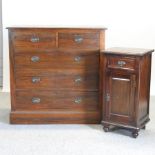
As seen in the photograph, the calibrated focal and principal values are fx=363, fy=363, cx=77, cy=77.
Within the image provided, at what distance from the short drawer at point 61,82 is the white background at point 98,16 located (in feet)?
3.97

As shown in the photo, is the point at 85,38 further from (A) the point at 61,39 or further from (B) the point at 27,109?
(B) the point at 27,109

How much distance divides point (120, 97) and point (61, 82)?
0.64m

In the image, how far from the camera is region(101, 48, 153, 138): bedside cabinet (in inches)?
131

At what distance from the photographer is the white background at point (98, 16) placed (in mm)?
4695

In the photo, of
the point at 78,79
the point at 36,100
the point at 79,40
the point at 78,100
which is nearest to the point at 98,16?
the point at 79,40

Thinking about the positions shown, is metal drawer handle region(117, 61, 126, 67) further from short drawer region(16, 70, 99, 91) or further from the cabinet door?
short drawer region(16, 70, 99, 91)

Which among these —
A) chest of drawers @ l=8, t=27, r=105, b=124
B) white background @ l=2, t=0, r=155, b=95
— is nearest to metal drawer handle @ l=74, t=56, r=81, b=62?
chest of drawers @ l=8, t=27, r=105, b=124

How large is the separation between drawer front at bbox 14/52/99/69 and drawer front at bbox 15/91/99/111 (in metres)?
0.28

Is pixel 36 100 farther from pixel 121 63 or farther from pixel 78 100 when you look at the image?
pixel 121 63

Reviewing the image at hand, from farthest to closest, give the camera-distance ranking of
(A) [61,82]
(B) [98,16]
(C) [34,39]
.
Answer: (B) [98,16], (A) [61,82], (C) [34,39]

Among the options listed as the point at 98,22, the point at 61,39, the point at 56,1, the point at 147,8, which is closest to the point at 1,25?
the point at 56,1

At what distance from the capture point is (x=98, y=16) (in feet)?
15.6

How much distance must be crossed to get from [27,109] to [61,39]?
2.64 feet

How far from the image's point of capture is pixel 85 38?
3604mm
